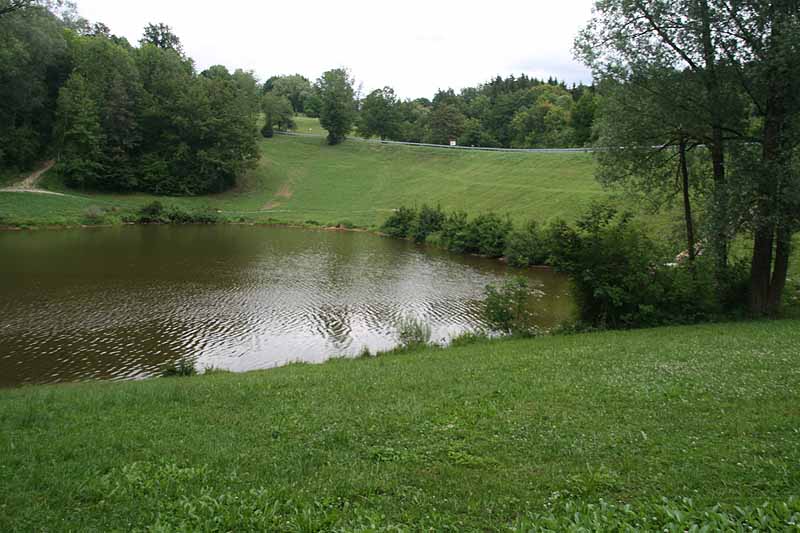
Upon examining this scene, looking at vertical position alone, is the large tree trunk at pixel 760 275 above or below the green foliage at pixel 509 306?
above

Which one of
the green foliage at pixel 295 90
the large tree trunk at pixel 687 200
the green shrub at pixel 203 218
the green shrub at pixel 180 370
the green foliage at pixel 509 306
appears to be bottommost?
the green shrub at pixel 180 370

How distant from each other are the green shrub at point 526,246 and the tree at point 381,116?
210ft

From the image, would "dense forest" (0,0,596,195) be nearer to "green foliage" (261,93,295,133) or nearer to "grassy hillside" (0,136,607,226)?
"grassy hillside" (0,136,607,226)

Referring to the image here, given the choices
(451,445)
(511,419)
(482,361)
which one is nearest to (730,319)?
(482,361)

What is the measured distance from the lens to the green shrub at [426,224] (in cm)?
5078

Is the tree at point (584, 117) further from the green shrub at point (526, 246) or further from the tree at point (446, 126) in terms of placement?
the green shrub at point (526, 246)

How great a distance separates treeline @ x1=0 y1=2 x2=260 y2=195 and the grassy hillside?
336 centimetres

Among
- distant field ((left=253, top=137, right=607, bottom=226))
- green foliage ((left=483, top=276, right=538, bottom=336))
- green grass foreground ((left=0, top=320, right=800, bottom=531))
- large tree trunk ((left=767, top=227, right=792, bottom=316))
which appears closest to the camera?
green grass foreground ((left=0, top=320, right=800, bottom=531))

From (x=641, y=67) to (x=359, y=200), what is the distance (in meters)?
50.8

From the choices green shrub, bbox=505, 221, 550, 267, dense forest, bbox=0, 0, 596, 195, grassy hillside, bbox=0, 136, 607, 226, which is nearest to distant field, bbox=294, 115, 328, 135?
grassy hillside, bbox=0, 136, 607, 226

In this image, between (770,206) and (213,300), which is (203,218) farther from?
(770,206)

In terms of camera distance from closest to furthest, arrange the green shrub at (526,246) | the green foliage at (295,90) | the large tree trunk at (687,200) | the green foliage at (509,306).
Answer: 1. the green foliage at (509,306)
2. the large tree trunk at (687,200)
3. the green shrub at (526,246)
4. the green foliage at (295,90)

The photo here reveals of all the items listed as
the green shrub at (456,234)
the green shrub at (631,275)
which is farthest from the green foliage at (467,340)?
the green shrub at (456,234)

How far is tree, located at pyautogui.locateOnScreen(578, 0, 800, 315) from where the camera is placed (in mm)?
16688
